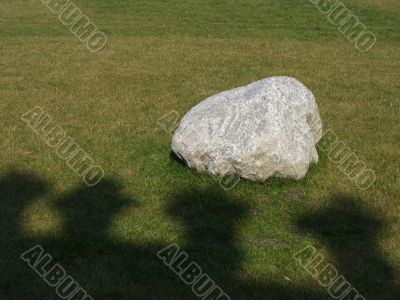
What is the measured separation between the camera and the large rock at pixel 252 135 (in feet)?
38.9

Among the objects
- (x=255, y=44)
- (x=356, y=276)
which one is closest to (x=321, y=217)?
(x=356, y=276)

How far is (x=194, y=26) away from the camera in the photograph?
99.3 ft

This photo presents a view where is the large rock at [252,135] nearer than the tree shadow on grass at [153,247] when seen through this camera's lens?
No

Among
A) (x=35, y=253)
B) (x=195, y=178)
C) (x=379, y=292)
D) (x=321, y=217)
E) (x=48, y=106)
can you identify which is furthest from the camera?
(x=48, y=106)

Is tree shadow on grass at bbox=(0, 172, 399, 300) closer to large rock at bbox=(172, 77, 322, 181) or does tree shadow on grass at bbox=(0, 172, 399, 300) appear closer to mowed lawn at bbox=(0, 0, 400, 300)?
mowed lawn at bbox=(0, 0, 400, 300)

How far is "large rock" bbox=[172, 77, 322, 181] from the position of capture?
11.9 m

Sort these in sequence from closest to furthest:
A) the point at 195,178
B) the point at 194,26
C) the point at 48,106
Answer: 1. the point at 195,178
2. the point at 48,106
3. the point at 194,26

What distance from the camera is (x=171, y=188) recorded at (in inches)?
478

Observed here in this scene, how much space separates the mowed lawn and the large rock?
0.36 metres

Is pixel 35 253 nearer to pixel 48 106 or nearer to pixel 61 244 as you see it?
pixel 61 244

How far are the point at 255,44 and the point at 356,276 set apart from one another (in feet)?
61.6

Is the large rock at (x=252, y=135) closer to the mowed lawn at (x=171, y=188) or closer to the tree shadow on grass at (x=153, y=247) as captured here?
the mowed lawn at (x=171, y=188)

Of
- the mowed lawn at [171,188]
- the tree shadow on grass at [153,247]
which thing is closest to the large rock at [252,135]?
the mowed lawn at [171,188]

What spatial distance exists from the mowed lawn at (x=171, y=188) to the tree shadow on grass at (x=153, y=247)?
0.09ft
